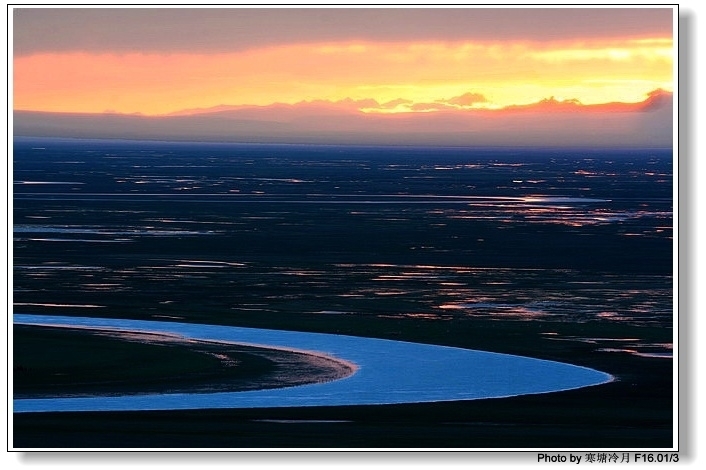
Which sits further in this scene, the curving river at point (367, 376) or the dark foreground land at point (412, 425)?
the curving river at point (367, 376)

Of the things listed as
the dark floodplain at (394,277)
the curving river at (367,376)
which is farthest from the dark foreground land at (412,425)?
the curving river at (367,376)

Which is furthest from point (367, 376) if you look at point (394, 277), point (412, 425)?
point (394, 277)

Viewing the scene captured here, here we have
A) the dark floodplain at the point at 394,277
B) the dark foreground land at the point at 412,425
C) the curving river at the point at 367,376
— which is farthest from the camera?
the curving river at the point at 367,376

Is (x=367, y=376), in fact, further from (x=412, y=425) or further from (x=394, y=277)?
(x=394, y=277)

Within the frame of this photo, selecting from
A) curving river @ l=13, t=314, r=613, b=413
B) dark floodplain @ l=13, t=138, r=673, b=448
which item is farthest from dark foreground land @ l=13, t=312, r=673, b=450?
curving river @ l=13, t=314, r=613, b=413

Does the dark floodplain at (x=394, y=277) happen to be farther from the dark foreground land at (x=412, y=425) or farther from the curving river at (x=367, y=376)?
the curving river at (x=367, y=376)

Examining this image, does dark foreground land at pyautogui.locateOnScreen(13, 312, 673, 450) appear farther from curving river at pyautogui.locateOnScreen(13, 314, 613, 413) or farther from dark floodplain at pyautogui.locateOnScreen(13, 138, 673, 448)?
curving river at pyautogui.locateOnScreen(13, 314, 613, 413)
